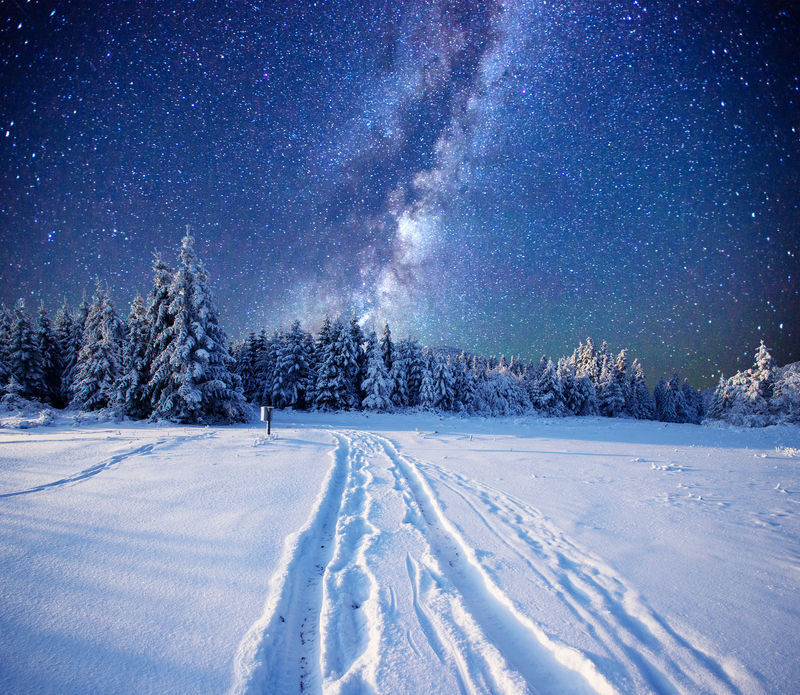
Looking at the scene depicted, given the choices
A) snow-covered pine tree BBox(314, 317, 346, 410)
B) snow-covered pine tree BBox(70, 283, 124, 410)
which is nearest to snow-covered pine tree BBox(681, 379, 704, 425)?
snow-covered pine tree BBox(314, 317, 346, 410)

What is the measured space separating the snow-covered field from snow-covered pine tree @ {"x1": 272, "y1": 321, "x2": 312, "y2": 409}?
26775 millimetres

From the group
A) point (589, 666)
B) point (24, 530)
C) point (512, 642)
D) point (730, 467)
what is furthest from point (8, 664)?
point (730, 467)

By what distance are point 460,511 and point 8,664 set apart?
460 cm

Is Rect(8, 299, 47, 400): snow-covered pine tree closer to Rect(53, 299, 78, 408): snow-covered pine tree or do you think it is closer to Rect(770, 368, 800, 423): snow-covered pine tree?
Rect(53, 299, 78, 408): snow-covered pine tree

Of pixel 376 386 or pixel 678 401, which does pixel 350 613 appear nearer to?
pixel 376 386

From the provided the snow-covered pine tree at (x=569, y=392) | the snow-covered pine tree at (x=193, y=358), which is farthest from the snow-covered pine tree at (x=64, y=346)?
the snow-covered pine tree at (x=569, y=392)

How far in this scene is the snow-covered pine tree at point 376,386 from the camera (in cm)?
3144

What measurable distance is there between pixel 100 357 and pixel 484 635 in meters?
31.6

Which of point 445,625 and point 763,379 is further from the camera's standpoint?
point 763,379

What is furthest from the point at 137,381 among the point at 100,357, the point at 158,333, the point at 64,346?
the point at 64,346

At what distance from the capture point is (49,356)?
3112 centimetres

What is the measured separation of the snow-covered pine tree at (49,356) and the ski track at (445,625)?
135ft

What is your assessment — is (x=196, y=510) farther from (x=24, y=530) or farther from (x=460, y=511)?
(x=460, y=511)

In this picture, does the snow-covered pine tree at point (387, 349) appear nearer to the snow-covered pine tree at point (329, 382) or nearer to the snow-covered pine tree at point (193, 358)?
the snow-covered pine tree at point (329, 382)
